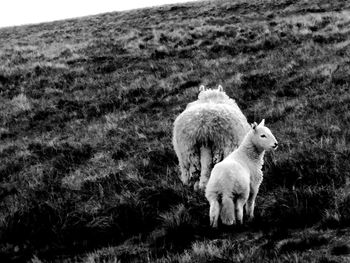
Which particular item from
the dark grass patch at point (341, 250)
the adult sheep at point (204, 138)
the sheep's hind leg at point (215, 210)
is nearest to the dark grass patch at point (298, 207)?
the sheep's hind leg at point (215, 210)

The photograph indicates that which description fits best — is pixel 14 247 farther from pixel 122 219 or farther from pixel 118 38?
pixel 118 38

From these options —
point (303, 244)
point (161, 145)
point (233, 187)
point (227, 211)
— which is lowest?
point (161, 145)

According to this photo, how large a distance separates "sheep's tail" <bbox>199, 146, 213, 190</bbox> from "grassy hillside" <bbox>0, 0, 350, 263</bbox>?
0.78ft

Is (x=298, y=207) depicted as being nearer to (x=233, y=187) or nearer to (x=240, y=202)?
(x=240, y=202)

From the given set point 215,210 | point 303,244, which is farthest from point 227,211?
point 303,244

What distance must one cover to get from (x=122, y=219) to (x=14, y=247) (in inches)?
51.5

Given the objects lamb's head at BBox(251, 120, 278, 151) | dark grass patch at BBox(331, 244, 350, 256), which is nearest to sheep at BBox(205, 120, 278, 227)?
lamb's head at BBox(251, 120, 278, 151)

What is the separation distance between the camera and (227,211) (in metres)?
4.64

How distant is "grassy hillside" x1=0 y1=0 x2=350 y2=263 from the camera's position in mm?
4934

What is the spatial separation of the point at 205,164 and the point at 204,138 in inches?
13.9

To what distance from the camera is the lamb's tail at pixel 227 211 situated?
4590 mm

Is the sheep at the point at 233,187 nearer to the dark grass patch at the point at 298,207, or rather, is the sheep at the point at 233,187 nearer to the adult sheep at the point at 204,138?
the dark grass patch at the point at 298,207

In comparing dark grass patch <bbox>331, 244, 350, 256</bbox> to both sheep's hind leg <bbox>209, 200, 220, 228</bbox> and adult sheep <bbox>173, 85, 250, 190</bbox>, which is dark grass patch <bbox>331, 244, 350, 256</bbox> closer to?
sheep's hind leg <bbox>209, 200, 220, 228</bbox>

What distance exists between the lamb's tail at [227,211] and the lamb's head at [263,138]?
781mm
